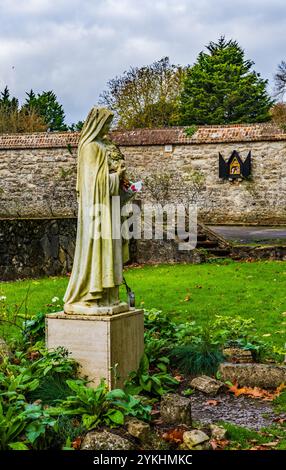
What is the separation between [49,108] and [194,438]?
44899 millimetres

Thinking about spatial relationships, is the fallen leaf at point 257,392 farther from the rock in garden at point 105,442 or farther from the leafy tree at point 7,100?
the leafy tree at point 7,100

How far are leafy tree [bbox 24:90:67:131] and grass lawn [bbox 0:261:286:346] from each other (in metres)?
33.6

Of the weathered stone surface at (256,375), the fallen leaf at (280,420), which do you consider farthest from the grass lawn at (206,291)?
the fallen leaf at (280,420)

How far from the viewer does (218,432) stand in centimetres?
466

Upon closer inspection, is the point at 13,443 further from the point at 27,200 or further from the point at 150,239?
the point at 27,200

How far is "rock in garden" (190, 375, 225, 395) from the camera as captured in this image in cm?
584

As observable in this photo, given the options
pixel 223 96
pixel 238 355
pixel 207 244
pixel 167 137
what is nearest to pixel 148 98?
pixel 223 96

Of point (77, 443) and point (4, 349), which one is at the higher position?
point (4, 349)

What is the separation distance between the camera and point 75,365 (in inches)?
223

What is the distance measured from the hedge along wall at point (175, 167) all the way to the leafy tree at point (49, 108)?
21020 mm

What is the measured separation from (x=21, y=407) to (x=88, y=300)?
1.40m

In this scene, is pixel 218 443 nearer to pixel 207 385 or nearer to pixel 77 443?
pixel 77 443

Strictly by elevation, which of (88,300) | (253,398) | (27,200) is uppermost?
(27,200)

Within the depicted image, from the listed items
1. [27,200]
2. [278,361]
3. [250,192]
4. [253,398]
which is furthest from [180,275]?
[27,200]
